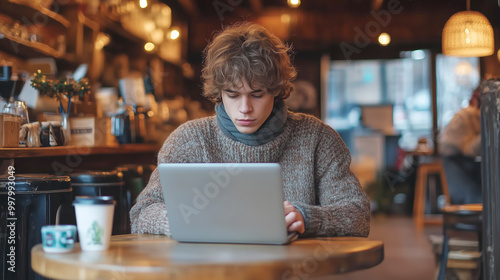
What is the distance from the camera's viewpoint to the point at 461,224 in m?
3.68

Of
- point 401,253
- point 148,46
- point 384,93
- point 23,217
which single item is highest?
point 148,46

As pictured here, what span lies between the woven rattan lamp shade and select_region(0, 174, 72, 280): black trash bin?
3.96m

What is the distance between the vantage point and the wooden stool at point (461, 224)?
3646 mm

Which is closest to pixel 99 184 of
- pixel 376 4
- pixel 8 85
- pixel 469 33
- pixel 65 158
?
pixel 65 158

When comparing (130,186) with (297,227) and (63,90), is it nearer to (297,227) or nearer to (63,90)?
(63,90)

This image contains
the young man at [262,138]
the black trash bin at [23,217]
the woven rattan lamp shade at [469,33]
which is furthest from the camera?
the woven rattan lamp shade at [469,33]

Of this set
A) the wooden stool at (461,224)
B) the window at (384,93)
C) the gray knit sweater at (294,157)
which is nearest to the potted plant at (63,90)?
the gray knit sweater at (294,157)

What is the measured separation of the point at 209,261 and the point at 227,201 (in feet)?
0.75

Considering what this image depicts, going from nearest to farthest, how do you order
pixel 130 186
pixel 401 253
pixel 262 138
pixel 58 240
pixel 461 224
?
pixel 58 240 → pixel 262 138 → pixel 130 186 → pixel 461 224 → pixel 401 253

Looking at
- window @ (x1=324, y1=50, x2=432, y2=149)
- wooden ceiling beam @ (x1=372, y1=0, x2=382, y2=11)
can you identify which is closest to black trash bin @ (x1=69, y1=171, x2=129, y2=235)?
wooden ceiling beam @ (x1=372, y1=0, x2=382, y2=11)

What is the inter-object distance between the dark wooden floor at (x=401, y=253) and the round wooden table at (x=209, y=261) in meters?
3.27

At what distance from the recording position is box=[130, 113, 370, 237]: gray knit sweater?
195 centimetres

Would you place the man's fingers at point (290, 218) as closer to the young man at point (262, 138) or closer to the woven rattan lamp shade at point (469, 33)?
the young man at point (262, 138)

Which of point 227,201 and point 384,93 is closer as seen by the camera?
point 227,201
